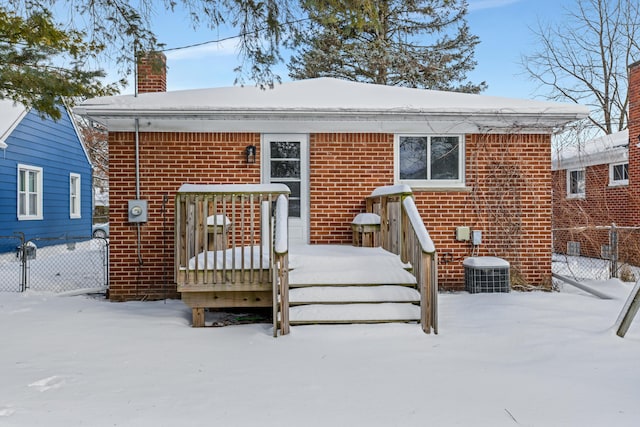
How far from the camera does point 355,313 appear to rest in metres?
5.56

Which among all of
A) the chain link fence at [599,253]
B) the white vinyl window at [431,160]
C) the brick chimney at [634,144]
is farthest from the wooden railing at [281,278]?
the brick chimney at [634,144]

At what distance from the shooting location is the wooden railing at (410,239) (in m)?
5.38

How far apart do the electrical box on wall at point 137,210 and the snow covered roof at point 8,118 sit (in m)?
7.64

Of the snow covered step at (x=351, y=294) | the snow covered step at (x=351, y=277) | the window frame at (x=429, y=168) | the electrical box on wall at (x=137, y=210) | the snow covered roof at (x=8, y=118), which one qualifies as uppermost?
the snow covered roof at (x=8, y=118)

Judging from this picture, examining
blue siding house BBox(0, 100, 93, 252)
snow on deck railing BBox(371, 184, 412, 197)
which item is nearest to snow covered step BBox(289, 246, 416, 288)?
snow on deck railing BBox(371, 184, 412, 197)

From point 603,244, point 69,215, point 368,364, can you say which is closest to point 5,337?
point 368,364

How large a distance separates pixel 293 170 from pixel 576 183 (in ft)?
39.3

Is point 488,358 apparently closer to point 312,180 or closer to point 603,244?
point 312,180

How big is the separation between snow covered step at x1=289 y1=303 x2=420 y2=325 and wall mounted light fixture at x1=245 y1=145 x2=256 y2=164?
10.2ft

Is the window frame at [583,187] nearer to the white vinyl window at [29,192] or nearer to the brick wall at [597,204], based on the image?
the brick wall at [597,204]

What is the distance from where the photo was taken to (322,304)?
573cm

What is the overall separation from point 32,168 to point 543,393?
15.6 meters

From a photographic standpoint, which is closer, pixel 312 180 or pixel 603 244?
pixel 312 180

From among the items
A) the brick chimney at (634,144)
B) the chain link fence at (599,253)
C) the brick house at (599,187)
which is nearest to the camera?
the chain link fence at (599,253)
